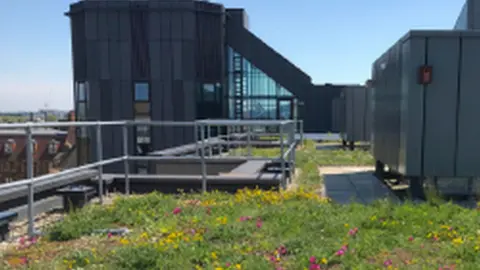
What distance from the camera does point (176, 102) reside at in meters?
26.2

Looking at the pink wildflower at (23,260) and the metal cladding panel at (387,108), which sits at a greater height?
the metal cladding panel at (387,108)

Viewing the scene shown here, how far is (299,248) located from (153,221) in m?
2.03

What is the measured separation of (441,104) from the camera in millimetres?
6449

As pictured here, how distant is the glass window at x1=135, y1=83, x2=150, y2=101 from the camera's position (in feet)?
87.4

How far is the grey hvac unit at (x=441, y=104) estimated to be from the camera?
6.36 m

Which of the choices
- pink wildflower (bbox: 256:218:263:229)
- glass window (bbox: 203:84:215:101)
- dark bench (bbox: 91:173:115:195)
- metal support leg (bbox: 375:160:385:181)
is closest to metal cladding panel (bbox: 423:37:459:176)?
metal support leg (bbox: 375:160:385:181)

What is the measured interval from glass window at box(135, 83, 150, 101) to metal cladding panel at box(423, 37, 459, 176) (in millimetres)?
22241

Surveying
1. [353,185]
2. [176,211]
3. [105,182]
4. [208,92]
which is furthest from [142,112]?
[176,211]

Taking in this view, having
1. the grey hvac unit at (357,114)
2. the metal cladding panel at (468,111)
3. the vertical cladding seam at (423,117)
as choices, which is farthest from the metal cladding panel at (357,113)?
the vertical cladding seam at (423,117)

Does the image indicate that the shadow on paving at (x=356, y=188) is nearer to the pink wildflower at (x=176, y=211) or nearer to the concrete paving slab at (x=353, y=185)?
the concrete paving slab at (x=353, y=185)

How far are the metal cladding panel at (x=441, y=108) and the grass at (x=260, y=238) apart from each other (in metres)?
1.46

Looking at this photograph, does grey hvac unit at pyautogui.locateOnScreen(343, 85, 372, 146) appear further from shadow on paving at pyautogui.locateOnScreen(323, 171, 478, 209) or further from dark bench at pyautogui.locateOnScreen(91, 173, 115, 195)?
dark bench at pyautogui.locateOnScreen(91, 173, 115, 195)

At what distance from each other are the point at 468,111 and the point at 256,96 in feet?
81.1

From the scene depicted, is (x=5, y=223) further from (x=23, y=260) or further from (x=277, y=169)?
(x=277, y=169)
